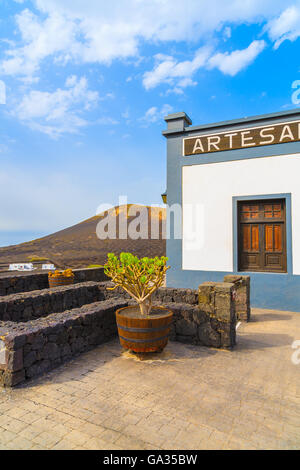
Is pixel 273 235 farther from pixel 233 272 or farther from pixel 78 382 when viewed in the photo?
pixel 78 382

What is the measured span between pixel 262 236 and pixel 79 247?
20.7 m

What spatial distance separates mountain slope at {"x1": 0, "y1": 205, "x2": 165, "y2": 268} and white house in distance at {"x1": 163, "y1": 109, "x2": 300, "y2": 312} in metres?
11.1

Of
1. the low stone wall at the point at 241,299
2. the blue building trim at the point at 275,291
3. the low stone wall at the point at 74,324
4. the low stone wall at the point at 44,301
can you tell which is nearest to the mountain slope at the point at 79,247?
the blue building trim at the point at 275,291

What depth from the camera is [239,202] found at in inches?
407

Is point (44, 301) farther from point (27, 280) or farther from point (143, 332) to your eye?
point (143, 332)

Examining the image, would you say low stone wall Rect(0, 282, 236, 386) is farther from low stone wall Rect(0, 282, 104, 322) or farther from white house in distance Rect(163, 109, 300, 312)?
white house in distance Rect(163, 109, 300, 312)

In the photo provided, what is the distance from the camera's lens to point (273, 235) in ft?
32.6

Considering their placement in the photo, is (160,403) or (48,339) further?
(48,339)

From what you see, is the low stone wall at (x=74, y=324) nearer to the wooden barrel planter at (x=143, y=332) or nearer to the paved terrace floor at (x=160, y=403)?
the paved terrace floor at (x=160, y=403)

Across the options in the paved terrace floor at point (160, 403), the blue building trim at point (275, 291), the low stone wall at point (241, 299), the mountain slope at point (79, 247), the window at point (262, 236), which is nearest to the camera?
the paved terrace floor at point (160, 403)

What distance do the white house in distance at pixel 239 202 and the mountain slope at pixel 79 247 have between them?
1111cm

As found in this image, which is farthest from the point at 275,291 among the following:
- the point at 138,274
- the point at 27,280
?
the point at 27,280

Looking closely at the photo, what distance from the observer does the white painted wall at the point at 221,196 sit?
31.2 ft

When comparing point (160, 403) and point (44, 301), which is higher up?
point (44, 301)
